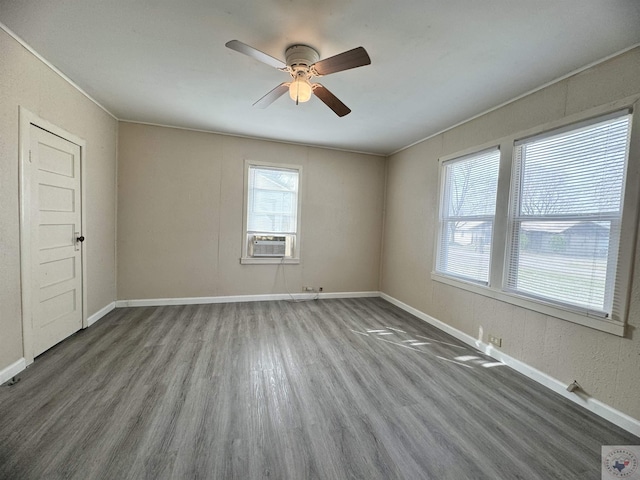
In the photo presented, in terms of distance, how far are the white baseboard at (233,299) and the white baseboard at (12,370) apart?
1725mm

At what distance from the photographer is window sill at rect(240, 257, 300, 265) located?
4.34 m

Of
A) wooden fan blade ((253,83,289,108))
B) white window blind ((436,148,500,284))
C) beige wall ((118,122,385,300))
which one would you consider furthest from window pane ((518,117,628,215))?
beige wall ((118,122,385,300))

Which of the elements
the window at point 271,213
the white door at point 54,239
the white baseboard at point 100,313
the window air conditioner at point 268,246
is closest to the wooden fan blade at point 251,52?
the white door at point 54,239

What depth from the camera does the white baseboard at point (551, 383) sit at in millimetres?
1819

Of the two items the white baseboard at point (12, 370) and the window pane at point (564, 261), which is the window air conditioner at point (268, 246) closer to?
the white baseboard at point (12, 370)

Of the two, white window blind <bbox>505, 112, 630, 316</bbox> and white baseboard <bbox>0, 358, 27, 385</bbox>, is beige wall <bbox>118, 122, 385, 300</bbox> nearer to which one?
white baseboard <bbox>0, 358, 27, 385</bbox>

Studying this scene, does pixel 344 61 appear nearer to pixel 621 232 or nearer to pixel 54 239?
pixel 621 232

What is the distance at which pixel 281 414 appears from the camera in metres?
1.81

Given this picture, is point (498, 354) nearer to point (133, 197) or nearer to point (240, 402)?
point (240, 402)

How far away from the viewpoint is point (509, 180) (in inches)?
106

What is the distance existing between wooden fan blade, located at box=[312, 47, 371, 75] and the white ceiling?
9.3 inches

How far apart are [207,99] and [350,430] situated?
11.2 ft

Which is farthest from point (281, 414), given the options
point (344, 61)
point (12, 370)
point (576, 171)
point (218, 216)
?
point (218, 216)

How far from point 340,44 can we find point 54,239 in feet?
10.4
